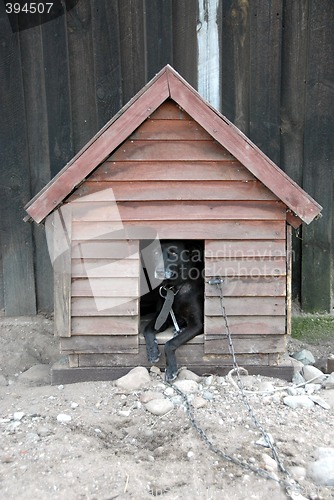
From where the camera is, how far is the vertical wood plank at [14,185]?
4.49 m

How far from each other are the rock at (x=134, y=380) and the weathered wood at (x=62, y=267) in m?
0.46

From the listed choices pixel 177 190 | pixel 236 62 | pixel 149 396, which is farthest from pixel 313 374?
pixel 236 62

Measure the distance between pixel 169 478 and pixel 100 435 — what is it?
581 millimetres

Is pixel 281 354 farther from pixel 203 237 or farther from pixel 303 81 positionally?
pixel 303 81

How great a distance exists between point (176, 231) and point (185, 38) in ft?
5.83

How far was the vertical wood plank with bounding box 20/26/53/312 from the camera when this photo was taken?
14.8 feet

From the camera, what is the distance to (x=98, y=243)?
12.0ft

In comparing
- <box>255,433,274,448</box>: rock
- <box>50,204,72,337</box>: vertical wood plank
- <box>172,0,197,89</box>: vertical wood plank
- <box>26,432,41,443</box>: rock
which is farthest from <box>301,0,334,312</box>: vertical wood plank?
<box>26,432,41,443</box>: rock

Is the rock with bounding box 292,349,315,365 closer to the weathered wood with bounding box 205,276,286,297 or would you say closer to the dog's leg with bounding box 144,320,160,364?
the weathered wood with bounding box 205,276,286,297

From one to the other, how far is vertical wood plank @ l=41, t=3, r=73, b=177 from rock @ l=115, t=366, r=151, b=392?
1901 mm

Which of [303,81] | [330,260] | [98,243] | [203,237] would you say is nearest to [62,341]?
[98,243]

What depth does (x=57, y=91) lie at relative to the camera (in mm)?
4562

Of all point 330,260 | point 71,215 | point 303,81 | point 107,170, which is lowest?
point 330,260

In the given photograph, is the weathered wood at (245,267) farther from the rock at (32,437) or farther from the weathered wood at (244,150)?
the rock at (32,437)
